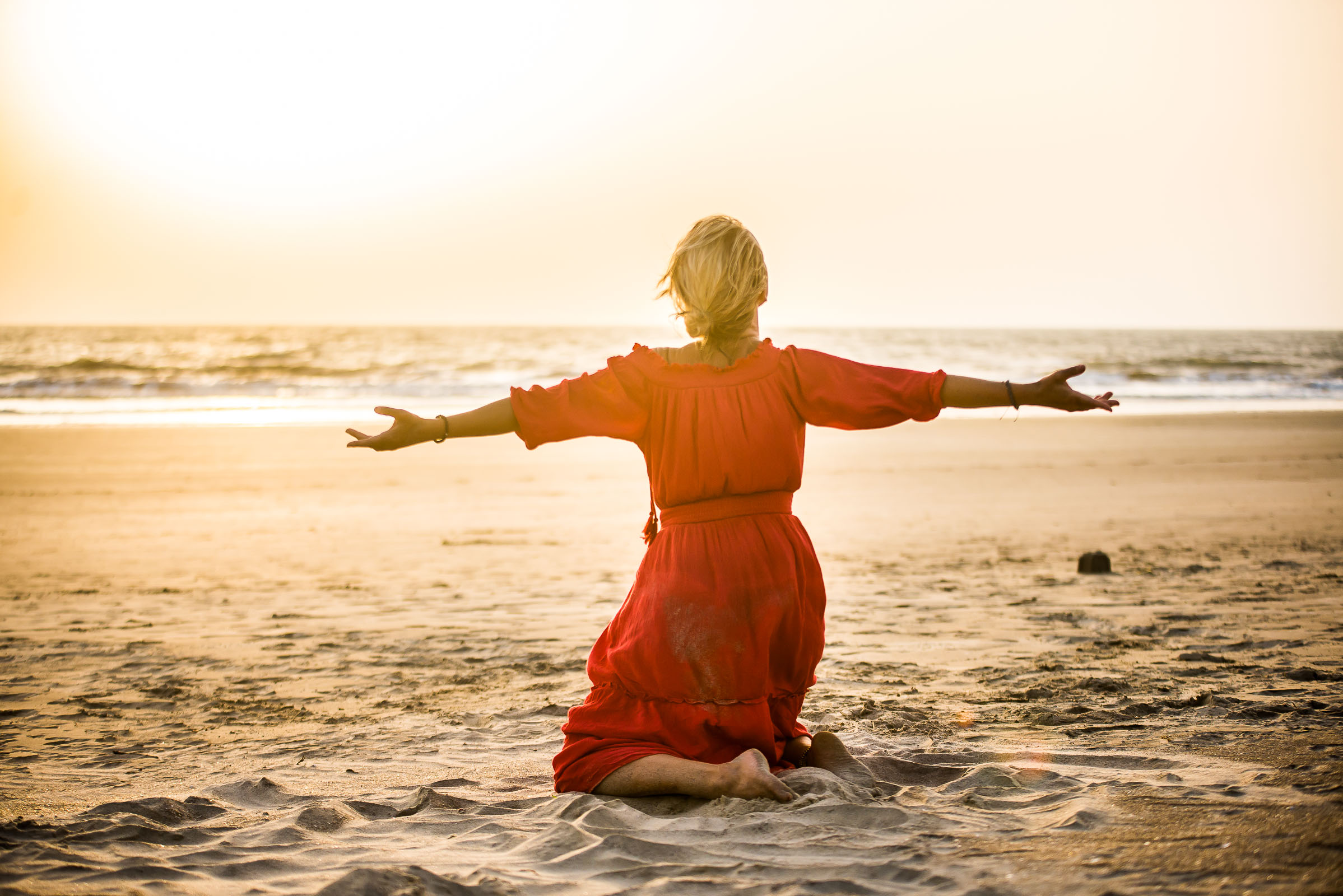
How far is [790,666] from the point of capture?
9.96ft

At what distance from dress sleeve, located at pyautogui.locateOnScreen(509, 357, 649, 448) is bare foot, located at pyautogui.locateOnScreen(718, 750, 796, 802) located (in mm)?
1015

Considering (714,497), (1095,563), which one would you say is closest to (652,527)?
(714,497)

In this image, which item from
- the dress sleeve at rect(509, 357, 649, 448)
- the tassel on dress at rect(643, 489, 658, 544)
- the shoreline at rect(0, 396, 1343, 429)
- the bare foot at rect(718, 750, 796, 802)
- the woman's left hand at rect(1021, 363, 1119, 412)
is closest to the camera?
the bare foot at rect(718, 750, 796, 802)

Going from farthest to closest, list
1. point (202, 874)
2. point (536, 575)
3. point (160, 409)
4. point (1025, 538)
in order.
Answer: point (160, 409) → point (1025, 538) → point (536, 575) → point (202, 874)

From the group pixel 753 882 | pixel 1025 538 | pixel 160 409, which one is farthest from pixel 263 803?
pixel 160 409

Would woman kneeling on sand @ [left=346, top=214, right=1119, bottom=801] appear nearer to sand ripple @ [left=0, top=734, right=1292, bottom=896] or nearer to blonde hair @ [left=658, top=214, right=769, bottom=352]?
blonde hair @ [left=658, top=214, right=769, bottom=352]

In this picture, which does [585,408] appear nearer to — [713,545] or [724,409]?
[724,409]

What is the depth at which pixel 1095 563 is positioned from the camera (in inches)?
251

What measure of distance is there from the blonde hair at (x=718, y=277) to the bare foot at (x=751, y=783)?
1260mm

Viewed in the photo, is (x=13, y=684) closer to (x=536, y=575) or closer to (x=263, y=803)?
(x=263, y=803)

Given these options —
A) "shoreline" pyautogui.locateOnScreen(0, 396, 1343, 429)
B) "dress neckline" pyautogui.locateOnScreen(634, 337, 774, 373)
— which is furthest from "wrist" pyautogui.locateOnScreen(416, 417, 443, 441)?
"shoreline" pyautogui.locateOnScreen(0, 396, 1343, 429)

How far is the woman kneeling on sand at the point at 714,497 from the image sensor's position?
114 inches

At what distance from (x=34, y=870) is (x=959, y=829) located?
7.35ft

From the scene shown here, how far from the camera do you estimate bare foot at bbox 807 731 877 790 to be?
9.60ft
